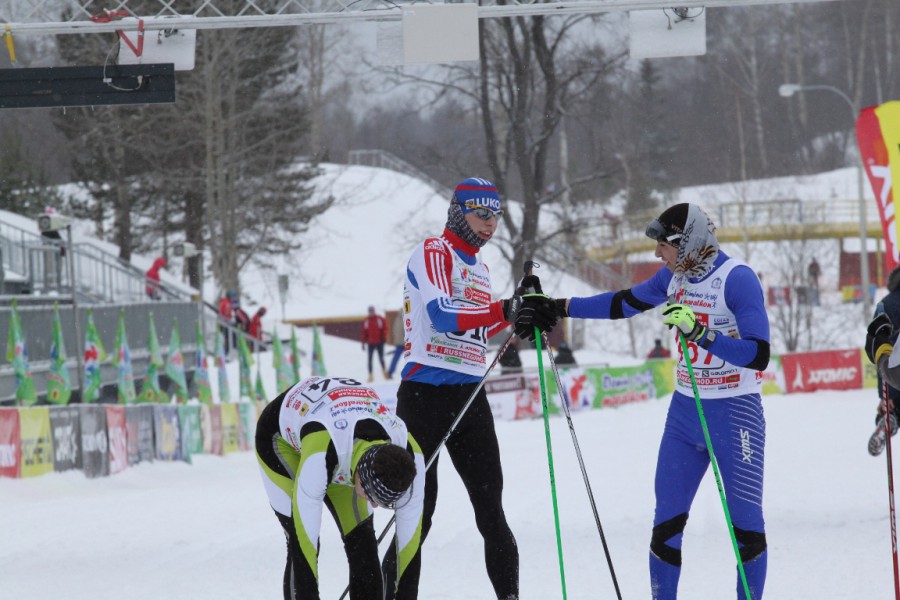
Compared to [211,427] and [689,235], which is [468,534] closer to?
[689,235]

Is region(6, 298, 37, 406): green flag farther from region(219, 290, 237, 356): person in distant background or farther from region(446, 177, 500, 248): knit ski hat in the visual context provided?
region(219, 290, 237, 356): person in distant background

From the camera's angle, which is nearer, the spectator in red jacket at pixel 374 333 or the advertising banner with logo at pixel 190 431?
the advertising banner with logo at pixel 190 431

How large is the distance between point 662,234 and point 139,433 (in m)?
8.79

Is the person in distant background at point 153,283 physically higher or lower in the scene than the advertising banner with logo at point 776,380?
higher

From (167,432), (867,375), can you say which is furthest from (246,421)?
(867,375)

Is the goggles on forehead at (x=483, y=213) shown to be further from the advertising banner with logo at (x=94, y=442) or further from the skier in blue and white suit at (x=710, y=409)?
the advertising banner with logo at (x=94, y=442)

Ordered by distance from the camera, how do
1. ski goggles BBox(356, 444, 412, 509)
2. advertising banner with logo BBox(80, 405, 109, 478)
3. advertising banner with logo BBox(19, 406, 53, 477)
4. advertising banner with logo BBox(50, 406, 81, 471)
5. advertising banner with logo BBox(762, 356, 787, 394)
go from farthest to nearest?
1. advertising banner with logo BBox(762, 356, 787, 394)
2. advertising banner with logo BBox(80, 405, 109, 478)
3. advertising banner with logo BBox(50, 406, 81, 471)
4. advertising banner with logo BBox(19, 406, 53, 477)
5. ski goggles BBox(356, 444, 412, 509)

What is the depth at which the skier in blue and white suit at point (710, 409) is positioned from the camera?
176 inches

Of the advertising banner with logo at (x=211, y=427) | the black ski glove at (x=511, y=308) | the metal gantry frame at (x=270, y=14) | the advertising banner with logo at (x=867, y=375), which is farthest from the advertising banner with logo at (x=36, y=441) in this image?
the advertising banner with logo at (x=867, y=375)

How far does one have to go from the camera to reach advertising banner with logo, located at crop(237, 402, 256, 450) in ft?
50.9

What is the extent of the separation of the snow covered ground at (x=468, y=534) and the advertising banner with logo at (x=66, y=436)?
0.46 ft

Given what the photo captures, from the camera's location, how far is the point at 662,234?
4.58 meters

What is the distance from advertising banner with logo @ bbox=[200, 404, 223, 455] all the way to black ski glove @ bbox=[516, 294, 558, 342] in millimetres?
10030

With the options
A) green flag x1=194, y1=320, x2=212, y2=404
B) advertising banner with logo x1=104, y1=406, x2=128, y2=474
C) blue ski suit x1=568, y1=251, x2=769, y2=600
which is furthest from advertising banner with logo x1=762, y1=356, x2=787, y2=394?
blue ski suit x1=568, y1=251, x2=769, y2=600
